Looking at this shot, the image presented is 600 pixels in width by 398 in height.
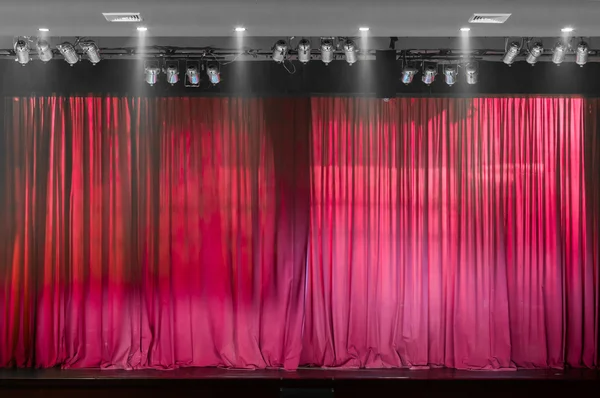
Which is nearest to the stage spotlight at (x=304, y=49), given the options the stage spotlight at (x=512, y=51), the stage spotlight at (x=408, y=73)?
the stage spotlight at (x=408, y=73)

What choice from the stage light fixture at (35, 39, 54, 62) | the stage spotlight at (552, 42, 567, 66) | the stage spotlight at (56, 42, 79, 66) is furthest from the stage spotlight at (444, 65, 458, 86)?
the stage light fixture at (35, 39, 54, 62)

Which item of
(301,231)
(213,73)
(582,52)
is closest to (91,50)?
(213,73)

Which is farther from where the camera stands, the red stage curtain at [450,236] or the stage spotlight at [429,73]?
the red stage curtain at [450,236]

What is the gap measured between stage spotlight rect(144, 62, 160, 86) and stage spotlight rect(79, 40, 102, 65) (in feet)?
1.34

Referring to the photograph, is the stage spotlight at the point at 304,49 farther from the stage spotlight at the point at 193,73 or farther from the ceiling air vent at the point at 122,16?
the ceiling air vent at the point at 122,16

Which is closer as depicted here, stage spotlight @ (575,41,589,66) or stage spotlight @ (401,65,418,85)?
stage spotlight @ (575,41,589,66)

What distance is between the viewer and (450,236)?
17.5ft

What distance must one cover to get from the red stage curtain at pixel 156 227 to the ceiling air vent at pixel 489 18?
180 cm

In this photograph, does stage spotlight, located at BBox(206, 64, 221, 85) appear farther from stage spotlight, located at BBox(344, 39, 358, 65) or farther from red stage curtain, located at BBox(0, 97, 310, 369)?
stage spotlight, located at BBox(344, 39, 358, 65)

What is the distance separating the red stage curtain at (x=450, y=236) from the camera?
5.26 metres

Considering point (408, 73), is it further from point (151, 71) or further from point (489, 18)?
point (151, 71)

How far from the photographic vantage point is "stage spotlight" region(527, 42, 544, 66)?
4637 millimetres
